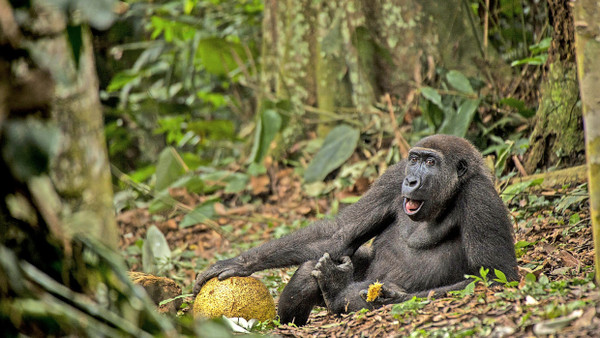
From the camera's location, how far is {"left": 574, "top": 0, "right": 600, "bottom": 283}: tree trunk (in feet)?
11.6

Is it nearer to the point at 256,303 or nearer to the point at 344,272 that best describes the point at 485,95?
the point at 344,272

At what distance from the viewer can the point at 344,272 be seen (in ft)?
16.9

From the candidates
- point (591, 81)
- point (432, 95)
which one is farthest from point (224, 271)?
Result: point (432, 95)

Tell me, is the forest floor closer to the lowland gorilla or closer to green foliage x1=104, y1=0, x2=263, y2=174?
the lowland gorilla

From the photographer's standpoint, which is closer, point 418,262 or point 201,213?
point 418,262

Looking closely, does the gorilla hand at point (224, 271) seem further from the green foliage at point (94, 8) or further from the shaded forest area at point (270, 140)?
the green foliage at point (94, 8)

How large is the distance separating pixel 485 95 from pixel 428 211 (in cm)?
336

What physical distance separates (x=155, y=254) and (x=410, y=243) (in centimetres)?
314

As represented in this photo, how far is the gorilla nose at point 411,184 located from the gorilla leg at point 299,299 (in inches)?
37.8

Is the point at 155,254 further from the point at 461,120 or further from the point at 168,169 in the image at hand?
the point at 461,120

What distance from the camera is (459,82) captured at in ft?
25.4

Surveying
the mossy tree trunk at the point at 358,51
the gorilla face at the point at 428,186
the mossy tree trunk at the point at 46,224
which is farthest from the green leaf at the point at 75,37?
the mossy tree trunk at the point at 358,51

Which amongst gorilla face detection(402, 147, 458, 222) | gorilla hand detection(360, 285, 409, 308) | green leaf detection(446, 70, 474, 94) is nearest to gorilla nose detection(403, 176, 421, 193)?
gorilla face detection(402, 147, 458, 222)

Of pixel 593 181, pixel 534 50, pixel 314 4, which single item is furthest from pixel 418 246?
pixel 314 4
